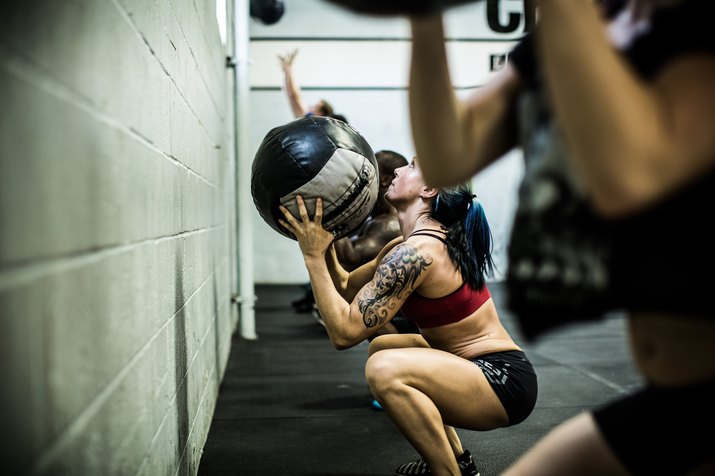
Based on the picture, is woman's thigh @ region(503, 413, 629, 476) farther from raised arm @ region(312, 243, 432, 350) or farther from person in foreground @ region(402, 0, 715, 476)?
raised arm @ region(312, 243, 432, 350)

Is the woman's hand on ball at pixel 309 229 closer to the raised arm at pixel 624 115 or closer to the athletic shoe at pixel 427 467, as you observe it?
the athletic shoe at pixel 427 467

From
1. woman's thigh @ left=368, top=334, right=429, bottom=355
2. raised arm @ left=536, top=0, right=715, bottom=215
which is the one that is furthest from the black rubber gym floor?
raised arm @ left=536, top=0, right=715, bottom=215

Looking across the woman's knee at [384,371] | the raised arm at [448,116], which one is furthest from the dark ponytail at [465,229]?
the raised arm at [448,116]

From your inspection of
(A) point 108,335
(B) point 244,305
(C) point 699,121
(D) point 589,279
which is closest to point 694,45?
(C) point 699,121

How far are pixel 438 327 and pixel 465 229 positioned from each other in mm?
358

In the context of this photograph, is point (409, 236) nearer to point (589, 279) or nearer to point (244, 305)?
point (589, 279)

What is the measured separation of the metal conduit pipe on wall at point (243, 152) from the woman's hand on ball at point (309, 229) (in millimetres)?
2832

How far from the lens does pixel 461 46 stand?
30.4ft

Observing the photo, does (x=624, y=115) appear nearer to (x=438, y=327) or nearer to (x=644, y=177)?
(x=644, y=177)

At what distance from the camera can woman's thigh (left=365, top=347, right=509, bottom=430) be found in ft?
7.09

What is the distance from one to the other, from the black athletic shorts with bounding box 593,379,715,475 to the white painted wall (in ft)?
27.0

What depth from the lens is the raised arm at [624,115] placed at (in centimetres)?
65

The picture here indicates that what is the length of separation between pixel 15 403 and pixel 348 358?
3984 mm

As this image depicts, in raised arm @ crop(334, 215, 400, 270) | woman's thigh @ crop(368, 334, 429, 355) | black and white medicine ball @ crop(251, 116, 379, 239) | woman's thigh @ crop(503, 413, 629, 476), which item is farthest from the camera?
raised arm @ crop(334, 215, 400, 270)
